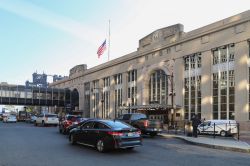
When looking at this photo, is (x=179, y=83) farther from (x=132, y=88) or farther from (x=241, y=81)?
(x=132, y=88)

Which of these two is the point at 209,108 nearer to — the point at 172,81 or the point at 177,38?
the point at 172,81

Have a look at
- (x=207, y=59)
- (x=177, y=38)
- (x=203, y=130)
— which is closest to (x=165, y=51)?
(x=177, y=38)

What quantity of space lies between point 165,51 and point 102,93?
2323 centimetres

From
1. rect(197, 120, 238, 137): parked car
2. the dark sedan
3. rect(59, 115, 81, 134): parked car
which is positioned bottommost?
rect(197, 120, 238, 137): parked car

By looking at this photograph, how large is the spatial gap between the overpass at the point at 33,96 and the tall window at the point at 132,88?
31.0m

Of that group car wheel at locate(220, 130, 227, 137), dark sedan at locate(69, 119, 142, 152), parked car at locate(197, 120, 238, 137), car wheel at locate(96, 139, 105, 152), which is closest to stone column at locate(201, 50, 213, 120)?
parked car at locate(197, 120, 238, 137)

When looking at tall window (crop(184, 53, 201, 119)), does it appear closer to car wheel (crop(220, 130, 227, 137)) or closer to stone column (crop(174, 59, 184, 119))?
stone column (crop(174, 59, 184, 119))

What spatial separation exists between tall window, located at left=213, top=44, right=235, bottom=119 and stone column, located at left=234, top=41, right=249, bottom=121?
0.95 meters

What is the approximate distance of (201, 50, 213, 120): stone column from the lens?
38.4 metres

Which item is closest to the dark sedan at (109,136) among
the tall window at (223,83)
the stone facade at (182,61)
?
the stone facade at (182,61)

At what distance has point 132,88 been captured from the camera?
54.7 m

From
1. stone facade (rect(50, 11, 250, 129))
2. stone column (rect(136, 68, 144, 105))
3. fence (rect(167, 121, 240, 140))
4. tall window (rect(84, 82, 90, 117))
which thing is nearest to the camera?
fence (rect(167, 121, 240, 140))

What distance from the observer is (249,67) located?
112ft

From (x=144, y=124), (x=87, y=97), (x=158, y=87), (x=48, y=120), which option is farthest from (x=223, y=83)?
(x=87, y=97)
